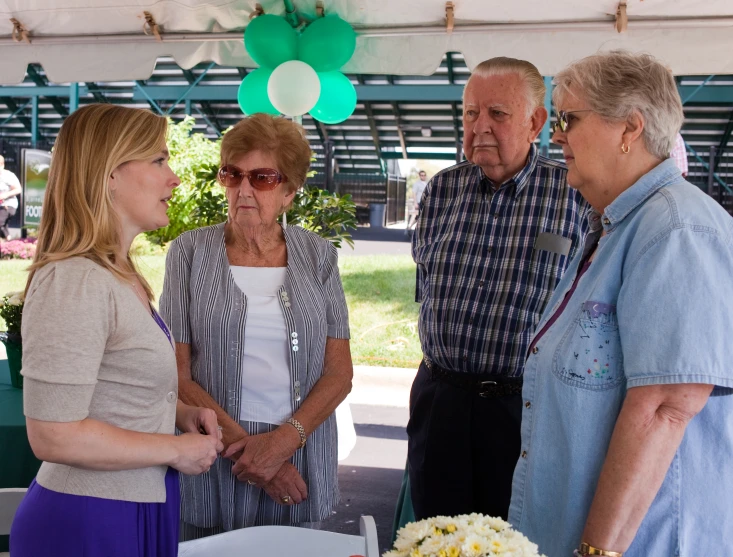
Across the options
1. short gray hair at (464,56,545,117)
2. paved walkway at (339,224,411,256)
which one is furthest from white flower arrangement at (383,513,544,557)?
paved walkway at (339,224,411,256)

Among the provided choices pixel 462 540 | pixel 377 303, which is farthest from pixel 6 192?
pixel 462 540

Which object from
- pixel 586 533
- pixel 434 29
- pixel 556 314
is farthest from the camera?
Result: pixel 434 29

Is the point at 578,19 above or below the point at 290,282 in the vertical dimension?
above

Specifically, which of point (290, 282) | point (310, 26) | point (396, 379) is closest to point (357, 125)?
point (396, 379)

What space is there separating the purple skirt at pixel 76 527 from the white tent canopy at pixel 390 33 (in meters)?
2.87

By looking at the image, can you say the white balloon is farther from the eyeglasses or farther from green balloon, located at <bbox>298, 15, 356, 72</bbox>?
the eyeglasses

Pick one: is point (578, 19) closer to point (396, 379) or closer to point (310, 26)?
point (310, 26)

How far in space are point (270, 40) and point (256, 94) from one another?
75 centimetres

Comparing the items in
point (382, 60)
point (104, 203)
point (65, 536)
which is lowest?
point (65, 536)

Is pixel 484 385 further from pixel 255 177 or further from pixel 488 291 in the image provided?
pixel 255 177

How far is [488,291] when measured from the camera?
95.1 inches

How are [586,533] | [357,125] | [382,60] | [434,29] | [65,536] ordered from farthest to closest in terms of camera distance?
[357,125], [382,60], [434,29], [65,536], [586,533]

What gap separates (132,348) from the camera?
152cm

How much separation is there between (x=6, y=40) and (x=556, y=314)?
155 inches
